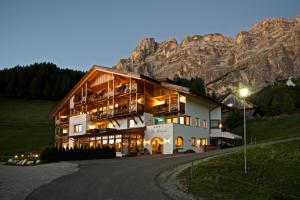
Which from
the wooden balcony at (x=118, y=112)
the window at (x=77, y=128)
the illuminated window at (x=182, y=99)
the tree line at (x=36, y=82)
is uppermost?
the tree line at (x=36, y=82)

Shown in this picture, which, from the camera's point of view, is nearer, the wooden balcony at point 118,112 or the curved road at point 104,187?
the curved road at point 104,187

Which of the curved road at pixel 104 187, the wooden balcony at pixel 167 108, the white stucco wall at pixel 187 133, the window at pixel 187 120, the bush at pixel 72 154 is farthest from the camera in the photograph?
the window at pixel 187 120

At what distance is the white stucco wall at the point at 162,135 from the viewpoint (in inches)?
1700

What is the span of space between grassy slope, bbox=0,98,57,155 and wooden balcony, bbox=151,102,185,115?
26650 mm

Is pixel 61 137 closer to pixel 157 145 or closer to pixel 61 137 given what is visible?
pixel 61 137

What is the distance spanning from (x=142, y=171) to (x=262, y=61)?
581 ft

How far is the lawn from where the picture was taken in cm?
1508

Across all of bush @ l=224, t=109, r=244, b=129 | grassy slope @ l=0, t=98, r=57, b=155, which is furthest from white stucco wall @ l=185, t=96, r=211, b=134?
grassy slope @ l=0, t=98, r=57, b=155

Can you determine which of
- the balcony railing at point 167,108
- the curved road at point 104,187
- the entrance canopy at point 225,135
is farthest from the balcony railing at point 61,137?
the curved road at point 104,187

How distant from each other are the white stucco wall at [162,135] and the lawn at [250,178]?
56.3 feet

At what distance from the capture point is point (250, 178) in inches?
725

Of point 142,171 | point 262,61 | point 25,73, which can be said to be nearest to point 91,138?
point 142,171

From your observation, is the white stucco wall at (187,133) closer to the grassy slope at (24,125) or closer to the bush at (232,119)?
the bush at (232,119)

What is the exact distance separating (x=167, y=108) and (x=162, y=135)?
5029mm
